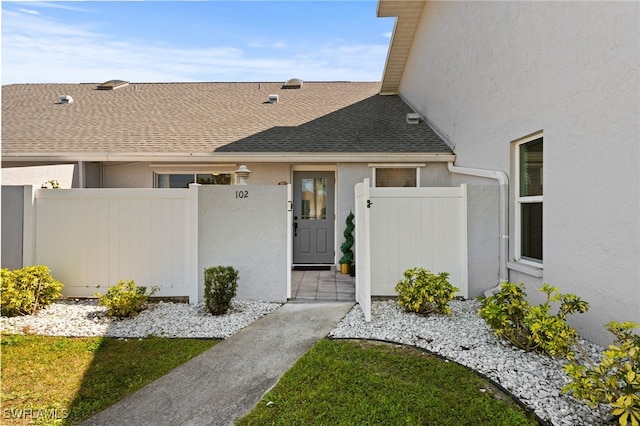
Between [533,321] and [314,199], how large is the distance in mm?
5982

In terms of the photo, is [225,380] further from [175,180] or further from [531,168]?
[175,180]

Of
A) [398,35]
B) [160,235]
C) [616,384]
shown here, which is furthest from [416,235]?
[398,35]

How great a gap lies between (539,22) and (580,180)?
233cm

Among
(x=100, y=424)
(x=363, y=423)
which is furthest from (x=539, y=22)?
(x=100, y=424)

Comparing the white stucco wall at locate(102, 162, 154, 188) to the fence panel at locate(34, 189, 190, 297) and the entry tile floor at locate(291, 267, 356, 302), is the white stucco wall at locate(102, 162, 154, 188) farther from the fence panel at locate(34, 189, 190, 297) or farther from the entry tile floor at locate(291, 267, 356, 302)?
the entry tile floor at locate(291, 267, 356, 302)

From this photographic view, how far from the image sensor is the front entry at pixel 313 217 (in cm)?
870

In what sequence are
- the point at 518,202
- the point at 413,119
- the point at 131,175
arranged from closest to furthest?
the point at 518,202 → the point at 131,175 → the point at 413,119

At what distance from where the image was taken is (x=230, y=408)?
112 inches

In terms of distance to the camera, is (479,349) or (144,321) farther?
(144,321)

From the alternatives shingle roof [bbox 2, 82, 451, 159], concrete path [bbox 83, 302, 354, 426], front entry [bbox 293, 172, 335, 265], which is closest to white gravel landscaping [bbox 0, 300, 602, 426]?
concrete path [bbox 83, 302, 354, 426]

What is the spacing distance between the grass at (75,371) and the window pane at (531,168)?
5011 millimetres

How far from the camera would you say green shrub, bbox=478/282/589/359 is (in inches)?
128

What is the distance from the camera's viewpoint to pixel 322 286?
264 inches

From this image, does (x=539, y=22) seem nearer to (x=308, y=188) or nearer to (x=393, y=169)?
(x=393, y=169)
